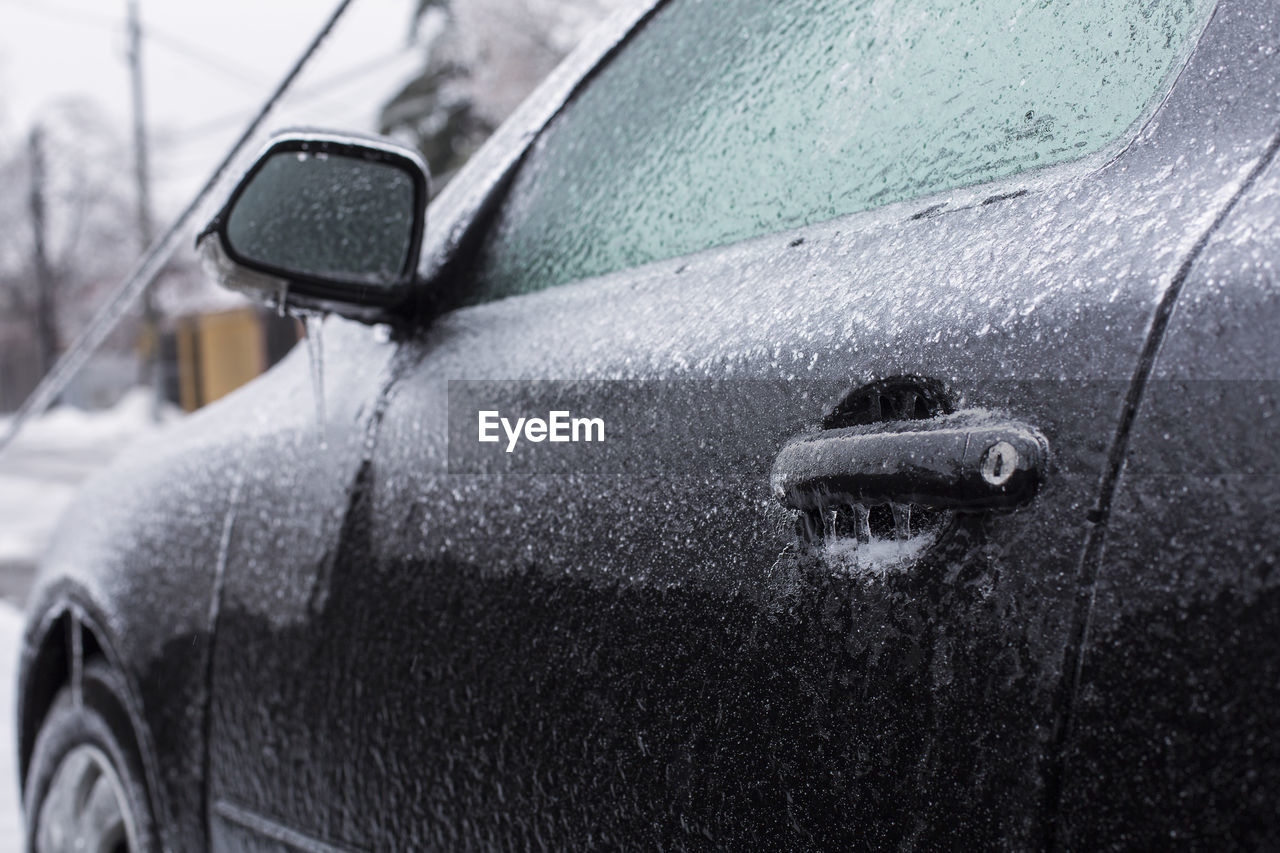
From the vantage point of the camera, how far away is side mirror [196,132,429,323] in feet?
4.73

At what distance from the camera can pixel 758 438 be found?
944 millimetres

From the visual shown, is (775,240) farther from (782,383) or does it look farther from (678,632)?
(678,632)

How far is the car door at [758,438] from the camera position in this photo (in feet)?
2.48

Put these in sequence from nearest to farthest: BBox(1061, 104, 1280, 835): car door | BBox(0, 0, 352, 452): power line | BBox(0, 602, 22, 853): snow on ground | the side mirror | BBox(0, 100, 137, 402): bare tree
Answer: BBox(1061, 104, 1280, 835): car door < the side mirror < BBox(0, 0, 352, 452): power line < BBox(0, 602, 22, 853): snow on ground < BBox(0, 100, 137, 402): bare tree

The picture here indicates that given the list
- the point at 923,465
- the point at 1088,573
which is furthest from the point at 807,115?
the point at 1088,573

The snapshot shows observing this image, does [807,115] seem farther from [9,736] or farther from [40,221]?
[40,221]

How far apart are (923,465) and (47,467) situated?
1965 centimetres

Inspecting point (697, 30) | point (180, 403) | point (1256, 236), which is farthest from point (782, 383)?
point (180, 403)

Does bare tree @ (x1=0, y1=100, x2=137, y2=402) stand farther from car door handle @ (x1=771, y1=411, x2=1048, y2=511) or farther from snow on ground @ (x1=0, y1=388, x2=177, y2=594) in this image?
car door handle @ (x1=771, y1=411, x2=1048, y2=511)

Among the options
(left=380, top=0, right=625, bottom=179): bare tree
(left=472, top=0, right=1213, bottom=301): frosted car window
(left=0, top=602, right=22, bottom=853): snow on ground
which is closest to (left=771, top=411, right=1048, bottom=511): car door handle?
(left=472, top=0, right=1213, bottom=301): frosted car window

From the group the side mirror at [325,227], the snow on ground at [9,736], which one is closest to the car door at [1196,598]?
the side mirror at [325,227]

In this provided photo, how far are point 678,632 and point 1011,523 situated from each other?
339 mm

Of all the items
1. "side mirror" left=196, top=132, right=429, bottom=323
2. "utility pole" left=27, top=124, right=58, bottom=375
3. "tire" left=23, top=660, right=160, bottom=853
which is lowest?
"tire" left=23, top=660, right=160, bottom=853

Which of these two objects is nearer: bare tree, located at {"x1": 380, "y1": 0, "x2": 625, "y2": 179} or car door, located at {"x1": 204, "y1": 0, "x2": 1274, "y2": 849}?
car door, located at {"x1": 204, "y1": 0, "x2": 1274, "y2": 849}
